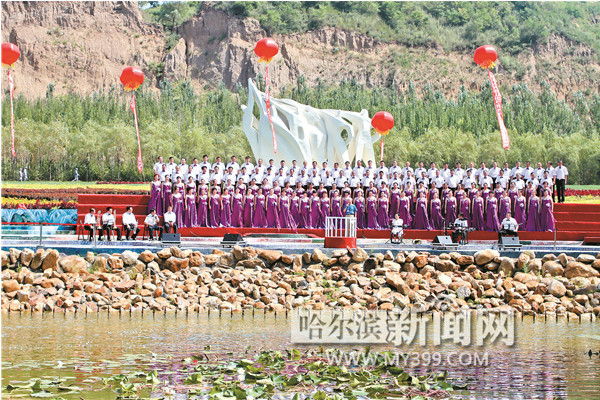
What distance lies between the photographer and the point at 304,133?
27.9 m

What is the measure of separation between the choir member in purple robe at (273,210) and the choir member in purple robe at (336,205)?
1.37 metres

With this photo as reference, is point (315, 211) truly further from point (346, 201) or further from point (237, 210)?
point (237, 210)

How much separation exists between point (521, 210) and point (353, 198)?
4078 mm

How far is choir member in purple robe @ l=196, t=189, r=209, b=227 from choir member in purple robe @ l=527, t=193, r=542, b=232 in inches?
308

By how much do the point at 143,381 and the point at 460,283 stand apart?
785 cm

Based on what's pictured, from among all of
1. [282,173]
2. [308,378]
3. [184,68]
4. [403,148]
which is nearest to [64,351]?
[308,378]

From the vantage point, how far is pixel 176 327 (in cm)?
1314

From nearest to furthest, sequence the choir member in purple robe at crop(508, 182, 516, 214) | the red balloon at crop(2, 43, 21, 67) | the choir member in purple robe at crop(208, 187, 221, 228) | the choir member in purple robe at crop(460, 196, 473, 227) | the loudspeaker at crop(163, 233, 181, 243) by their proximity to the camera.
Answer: the loudspeaker at crop(163, 233, 181, 243) < the choir member in purple robe at crop(508, 182, 516, 214) < the choir member in purple robe at crop(460, 196, 473, 227) < the choir member in purple robe at crop(208, 187, 221, 228) < the red balloon at crop(2, 43, 21, 67)

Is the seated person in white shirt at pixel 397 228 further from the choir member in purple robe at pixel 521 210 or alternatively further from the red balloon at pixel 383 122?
the red balloon at pixel 383 122

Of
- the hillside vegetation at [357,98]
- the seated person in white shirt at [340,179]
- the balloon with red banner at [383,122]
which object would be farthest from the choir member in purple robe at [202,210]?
the hillside vegetation at [357,98]

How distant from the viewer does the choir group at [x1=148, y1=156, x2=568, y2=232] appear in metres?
19.8

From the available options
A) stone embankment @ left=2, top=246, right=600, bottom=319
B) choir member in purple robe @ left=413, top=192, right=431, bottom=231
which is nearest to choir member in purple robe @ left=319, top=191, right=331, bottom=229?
choir member in purple robe @ left=413, top=192, right=431, bottom=231

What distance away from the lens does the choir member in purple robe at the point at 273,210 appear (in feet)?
66.1

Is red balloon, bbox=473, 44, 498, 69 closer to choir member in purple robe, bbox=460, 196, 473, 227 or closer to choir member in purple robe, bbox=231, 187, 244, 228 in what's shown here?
choir member in purple robe, bbox=460, 196, 473, 227
